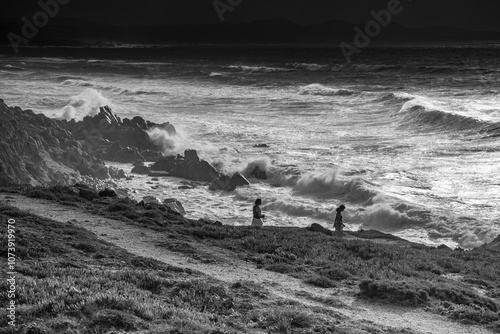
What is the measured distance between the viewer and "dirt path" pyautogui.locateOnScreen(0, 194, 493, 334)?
9.13 metres

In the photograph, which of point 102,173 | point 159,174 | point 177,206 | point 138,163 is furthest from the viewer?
point 138,163

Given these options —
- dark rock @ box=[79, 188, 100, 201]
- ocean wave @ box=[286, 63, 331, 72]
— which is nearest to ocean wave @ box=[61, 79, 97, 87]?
ocean wave @ box=[286, 63, 331, 72]

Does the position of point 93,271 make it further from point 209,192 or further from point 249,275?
point 209,192

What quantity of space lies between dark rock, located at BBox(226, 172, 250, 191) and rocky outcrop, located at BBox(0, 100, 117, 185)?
4064mm

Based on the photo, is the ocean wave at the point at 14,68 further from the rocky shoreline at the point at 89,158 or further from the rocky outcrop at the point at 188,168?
the rocky outcrop at the point at 188,168

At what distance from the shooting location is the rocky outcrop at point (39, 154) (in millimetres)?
18141

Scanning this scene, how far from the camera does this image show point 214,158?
1011 inches

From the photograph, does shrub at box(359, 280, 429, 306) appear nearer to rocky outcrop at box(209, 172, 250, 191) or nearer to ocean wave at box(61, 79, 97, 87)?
rocky outcrop at box(209, 172, 250, 191)

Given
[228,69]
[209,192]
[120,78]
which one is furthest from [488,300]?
[228,69]

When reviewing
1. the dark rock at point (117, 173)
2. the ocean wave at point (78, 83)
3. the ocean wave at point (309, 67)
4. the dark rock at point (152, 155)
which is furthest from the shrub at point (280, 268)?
the ocean wave at point (309, 67)

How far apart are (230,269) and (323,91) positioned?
41.2m

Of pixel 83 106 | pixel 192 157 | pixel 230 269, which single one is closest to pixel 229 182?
pixel 192 157

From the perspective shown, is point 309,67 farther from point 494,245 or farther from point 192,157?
point 494,245

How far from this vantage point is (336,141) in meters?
29.8
